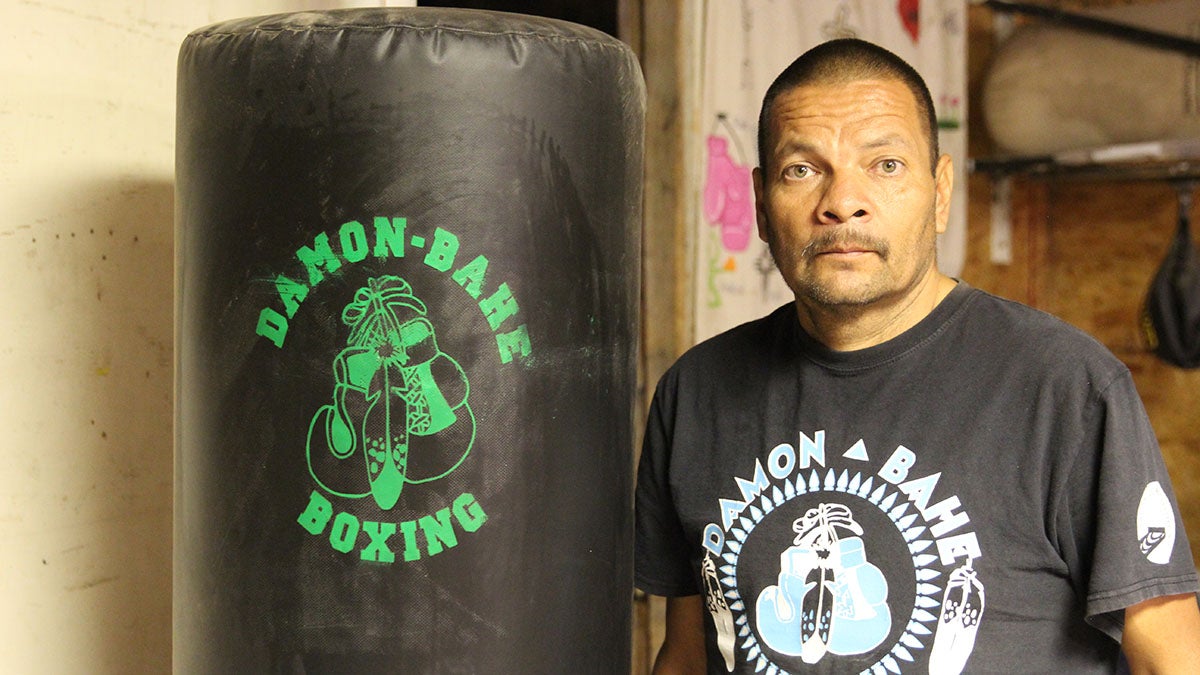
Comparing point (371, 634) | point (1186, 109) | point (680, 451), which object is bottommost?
point (371, 634)

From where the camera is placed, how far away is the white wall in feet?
5.12

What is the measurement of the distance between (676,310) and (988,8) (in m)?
2.11

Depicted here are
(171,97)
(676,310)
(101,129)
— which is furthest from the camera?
(676,310)

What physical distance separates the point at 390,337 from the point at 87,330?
2.23 feet

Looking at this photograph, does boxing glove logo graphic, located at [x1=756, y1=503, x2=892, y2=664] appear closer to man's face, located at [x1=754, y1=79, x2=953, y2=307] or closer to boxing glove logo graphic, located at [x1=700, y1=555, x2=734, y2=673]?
boxing glove logo graphic, located at [x1=700, y1=555, x2=734, y2=673]

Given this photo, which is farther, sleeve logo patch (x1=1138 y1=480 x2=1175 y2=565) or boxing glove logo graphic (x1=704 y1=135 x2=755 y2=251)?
boxing glove logo graphic (x1=704 y1=135 x2=755 y2=251)

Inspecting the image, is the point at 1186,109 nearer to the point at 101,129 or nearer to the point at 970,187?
the point at 970,187

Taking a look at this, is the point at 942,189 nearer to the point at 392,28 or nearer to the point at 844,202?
the point at 844,202

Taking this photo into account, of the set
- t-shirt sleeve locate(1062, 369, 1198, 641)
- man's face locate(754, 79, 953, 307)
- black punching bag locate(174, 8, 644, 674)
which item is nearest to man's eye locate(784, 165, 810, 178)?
man's face locate(754, 79, 953, 307)

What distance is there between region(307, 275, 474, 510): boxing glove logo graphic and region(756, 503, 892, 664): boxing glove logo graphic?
48cm

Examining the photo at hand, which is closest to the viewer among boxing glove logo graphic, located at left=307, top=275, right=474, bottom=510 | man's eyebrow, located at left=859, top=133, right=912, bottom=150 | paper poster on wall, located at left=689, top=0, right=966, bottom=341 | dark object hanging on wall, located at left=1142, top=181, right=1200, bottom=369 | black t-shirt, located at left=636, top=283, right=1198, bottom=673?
boxing glove logo graphic, located at left=307, top=275, right=474, bottom=510

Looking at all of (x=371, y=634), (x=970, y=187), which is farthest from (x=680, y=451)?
(x=970, y=187)

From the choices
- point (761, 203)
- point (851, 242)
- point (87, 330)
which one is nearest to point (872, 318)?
point (851, 242)

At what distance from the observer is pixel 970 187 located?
420 centimetres
